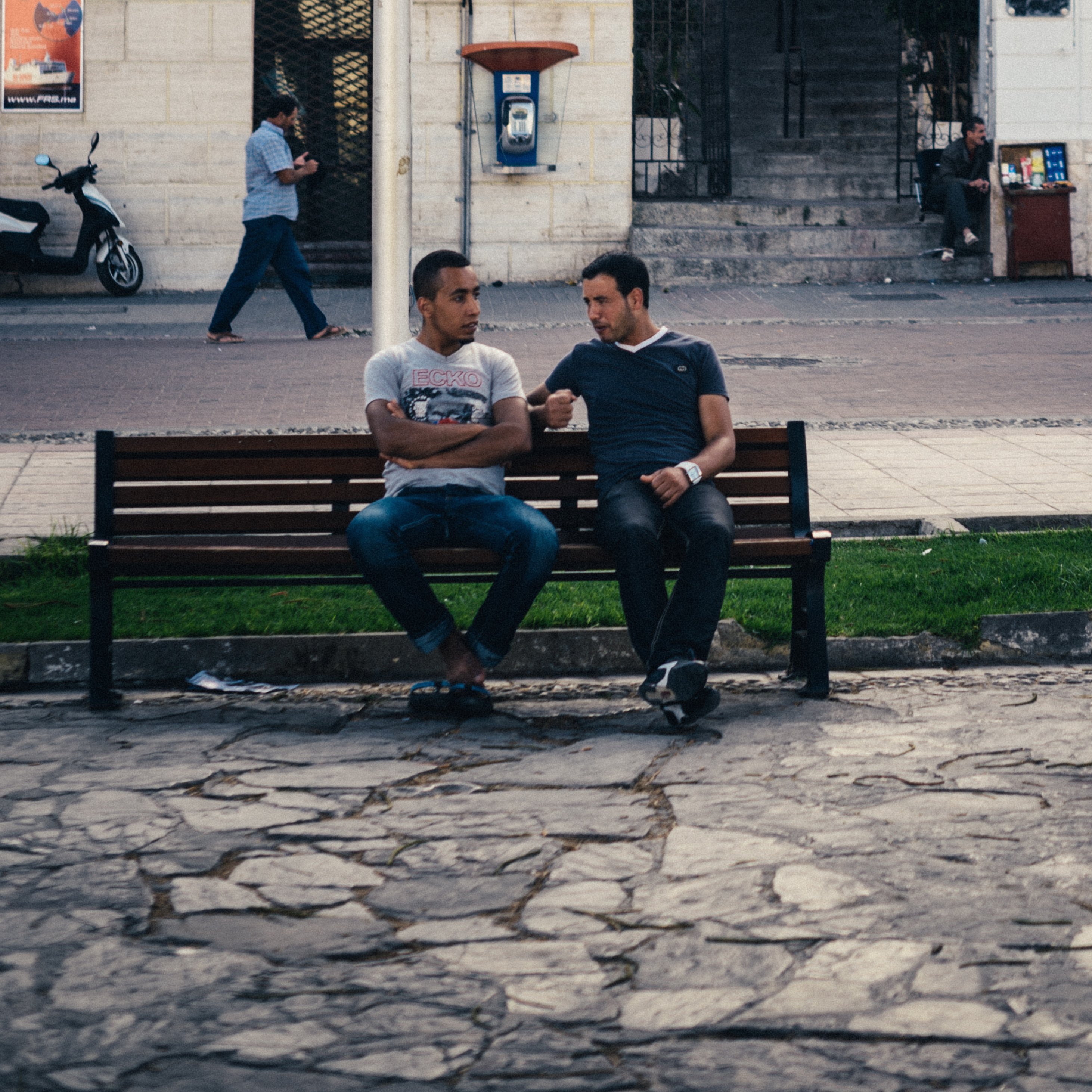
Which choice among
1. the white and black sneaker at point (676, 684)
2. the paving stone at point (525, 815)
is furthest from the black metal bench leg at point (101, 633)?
A: the white and black sneaker at point (676, 684)

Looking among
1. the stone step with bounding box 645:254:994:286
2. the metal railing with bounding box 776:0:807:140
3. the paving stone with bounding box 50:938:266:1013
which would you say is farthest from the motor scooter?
the paving stone with bounding box 50:938:266:1013

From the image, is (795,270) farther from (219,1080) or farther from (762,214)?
(219,1080)

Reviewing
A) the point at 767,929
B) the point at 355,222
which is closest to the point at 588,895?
the point at 767,929

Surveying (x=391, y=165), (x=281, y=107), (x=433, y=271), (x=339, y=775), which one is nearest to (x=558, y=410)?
(x=433, y=271)

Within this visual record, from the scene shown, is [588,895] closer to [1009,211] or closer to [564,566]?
[564,566]

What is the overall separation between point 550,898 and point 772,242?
15442mm

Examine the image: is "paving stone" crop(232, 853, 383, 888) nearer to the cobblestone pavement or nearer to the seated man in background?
the cobblestone pavement

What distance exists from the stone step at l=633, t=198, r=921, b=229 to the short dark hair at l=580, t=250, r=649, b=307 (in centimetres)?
1342

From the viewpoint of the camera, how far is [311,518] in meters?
5.60

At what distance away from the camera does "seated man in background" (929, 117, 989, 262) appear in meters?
17.9

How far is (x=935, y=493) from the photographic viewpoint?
25.7 feet

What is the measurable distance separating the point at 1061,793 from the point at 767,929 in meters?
1.21

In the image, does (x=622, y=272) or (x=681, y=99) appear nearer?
(x=622, y=272)

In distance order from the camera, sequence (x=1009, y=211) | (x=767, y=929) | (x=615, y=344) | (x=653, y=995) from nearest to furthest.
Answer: (x=653, y=995)
(x=767, y=929)
(x=615, y=344)
(x=1009, y=211)
